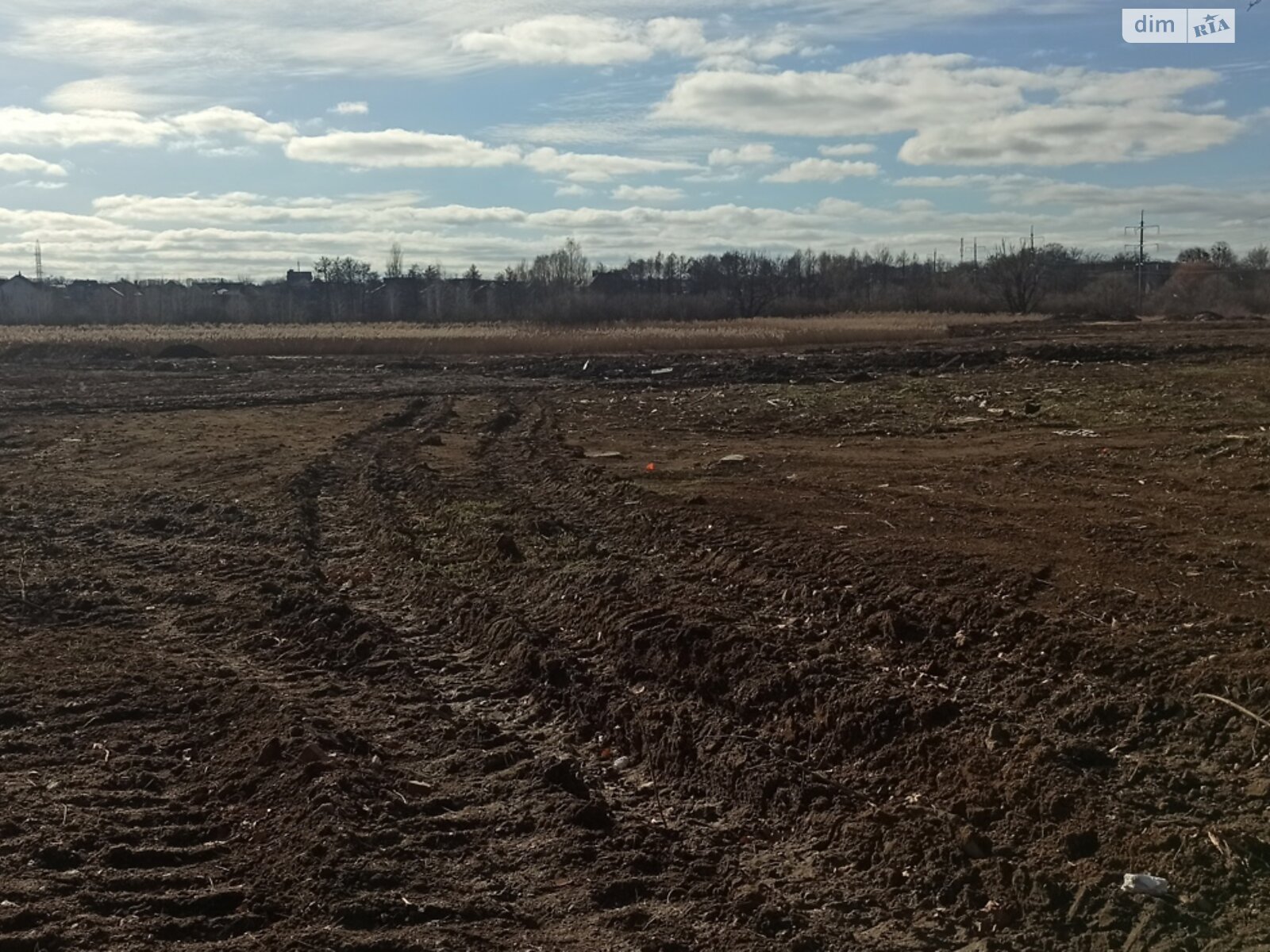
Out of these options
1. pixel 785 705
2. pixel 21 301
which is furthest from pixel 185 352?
pixel 21 301

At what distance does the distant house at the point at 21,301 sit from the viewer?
281 feet

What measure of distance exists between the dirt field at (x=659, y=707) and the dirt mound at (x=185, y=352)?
2666 cm

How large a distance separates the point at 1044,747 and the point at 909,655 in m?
1.40

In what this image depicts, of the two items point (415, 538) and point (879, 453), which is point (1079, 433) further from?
point (415, 538)

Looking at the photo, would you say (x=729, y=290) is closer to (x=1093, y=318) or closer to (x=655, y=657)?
(x=1093, y=318)

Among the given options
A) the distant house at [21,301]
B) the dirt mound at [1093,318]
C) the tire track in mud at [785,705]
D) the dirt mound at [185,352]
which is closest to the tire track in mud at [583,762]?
the tire track in mud at [785,705]

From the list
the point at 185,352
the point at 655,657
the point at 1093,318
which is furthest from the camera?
the point at 1093,318

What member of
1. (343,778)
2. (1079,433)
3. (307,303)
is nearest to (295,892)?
(343,778)

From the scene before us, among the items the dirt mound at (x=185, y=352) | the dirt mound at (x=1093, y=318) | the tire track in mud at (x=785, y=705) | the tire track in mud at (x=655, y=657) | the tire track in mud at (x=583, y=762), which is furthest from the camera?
the dirt mound at (x=1093, y=318)

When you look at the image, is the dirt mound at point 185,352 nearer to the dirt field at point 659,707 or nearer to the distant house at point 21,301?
the dirt field at point 659,707

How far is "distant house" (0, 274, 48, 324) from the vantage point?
85.5m

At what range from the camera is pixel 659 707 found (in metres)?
6.37

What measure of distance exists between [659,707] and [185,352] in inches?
1436

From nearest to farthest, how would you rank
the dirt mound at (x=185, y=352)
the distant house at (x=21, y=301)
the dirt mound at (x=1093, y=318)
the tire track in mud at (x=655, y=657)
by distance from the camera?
1. the tire track in mud at (x=655, y=657)
2. the dirt mound at (x=185, y=352)
3. the dirt mound at (x=1093, y=318)
4. the distant house at (x=21, y=301)
